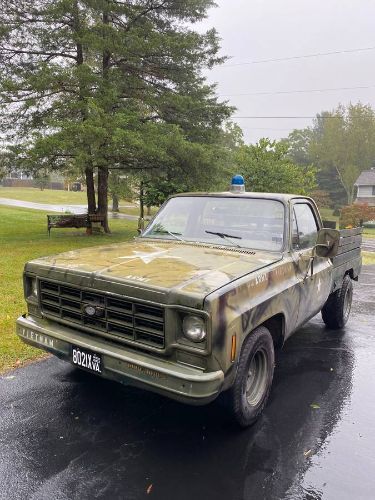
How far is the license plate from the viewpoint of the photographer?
3.07 m

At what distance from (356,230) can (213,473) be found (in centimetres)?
476

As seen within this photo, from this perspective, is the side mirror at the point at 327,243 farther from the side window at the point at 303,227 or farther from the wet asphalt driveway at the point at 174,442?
the wet asphalt driveway at the point at 174,442

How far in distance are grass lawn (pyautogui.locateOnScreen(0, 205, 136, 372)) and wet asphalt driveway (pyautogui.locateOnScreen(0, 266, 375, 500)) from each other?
1.58ft

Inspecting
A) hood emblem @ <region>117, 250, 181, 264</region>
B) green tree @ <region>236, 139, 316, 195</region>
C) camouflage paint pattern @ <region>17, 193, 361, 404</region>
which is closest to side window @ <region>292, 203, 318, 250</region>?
camouflage paint pattern @ <region>17, 193, 361, 404</region>

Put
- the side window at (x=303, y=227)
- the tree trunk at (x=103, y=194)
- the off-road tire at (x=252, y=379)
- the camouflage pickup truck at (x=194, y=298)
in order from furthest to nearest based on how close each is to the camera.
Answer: the tree trunk at (x=103, y=194) → the side window at (x=303, y=227) → the off-road tire at (x=252, y=379) → the camouflage pickup truck at (x=194, y=298)

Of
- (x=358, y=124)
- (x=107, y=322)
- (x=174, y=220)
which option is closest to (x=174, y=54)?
(x=174, y=220)

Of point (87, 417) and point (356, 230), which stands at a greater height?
point (356, 230)

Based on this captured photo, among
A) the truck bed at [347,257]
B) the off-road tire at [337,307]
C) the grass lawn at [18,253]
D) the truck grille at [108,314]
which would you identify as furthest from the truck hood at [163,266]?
the off-road tire at [337,307]

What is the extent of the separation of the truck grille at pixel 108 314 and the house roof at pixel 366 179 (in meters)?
53.1

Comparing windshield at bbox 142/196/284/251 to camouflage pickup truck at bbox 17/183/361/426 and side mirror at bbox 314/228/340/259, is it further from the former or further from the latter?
side mirror at bbox 314/228/340/259

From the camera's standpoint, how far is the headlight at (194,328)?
2729 mm

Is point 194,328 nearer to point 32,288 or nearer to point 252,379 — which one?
point 252,379

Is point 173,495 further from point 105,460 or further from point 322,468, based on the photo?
point 322,468

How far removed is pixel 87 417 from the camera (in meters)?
3.42
